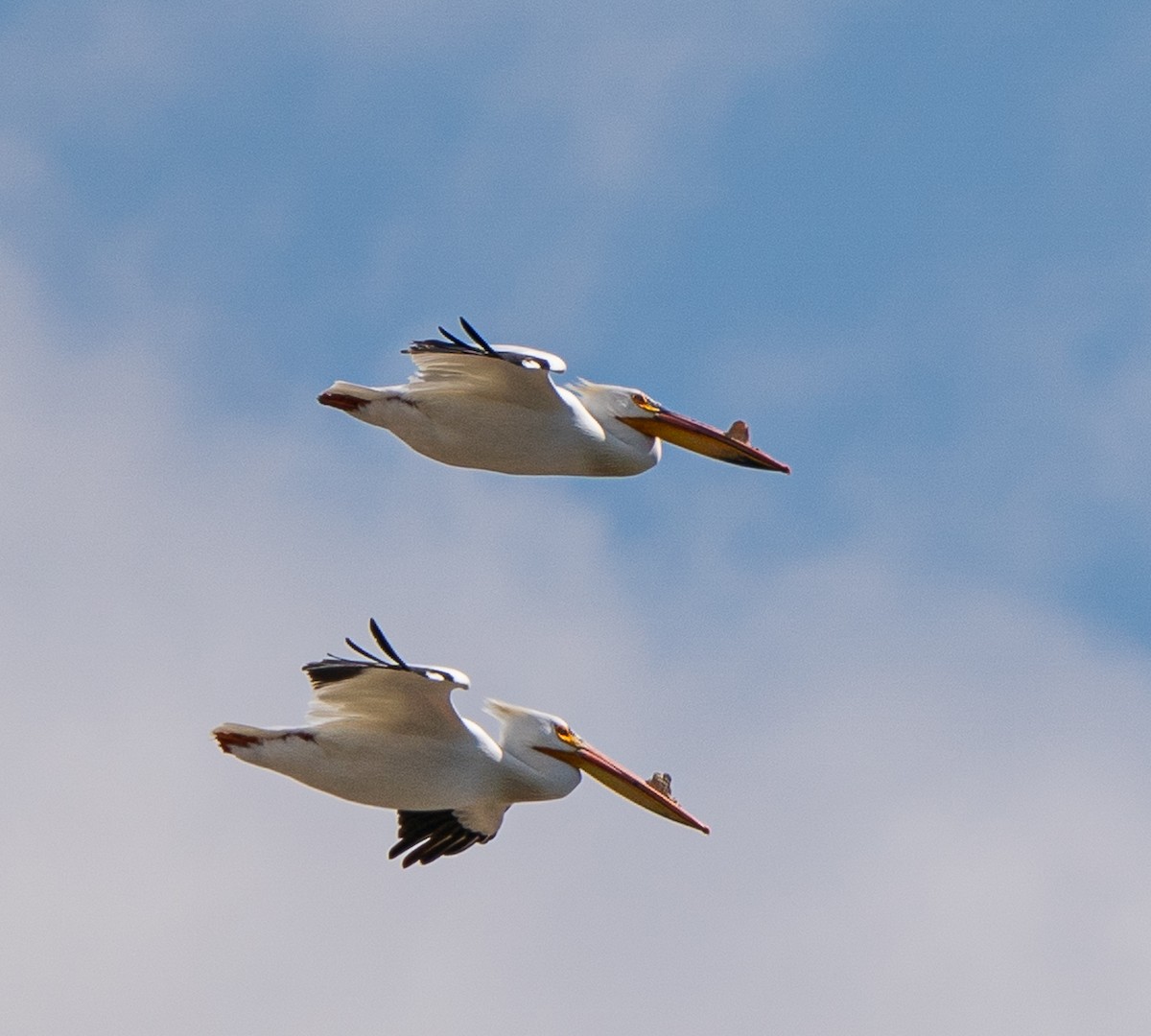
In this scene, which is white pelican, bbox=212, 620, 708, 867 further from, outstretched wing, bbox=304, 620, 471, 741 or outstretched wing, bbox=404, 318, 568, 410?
outstretched wing, bbox=404, 318, 568, 410

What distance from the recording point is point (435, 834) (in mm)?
17109

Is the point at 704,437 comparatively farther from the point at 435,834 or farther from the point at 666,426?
the point at 435,834

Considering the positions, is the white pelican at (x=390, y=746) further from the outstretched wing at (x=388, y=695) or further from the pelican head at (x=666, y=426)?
the pelican head at (x=666, y=426)

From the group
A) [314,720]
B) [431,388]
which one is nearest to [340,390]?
[431,388]

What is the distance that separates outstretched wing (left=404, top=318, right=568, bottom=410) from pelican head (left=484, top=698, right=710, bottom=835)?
5.32 feet

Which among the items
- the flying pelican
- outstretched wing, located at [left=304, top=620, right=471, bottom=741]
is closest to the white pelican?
outstretched wing, located at [left=304, top=620, right=471, bottom=741]

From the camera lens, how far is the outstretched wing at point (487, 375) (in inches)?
627

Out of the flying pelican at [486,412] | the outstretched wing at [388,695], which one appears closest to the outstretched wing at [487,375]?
the flying pelican at [486,412]

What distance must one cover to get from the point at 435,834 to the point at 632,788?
3.47ft

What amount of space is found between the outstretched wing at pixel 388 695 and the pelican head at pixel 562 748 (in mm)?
987

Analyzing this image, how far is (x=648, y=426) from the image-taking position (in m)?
17.6

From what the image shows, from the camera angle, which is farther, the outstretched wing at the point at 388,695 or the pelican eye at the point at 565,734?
the pelican eye at the point at 565,734

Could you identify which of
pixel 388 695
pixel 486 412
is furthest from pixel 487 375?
pixel 388 695

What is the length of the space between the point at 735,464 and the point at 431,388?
2207 mm
